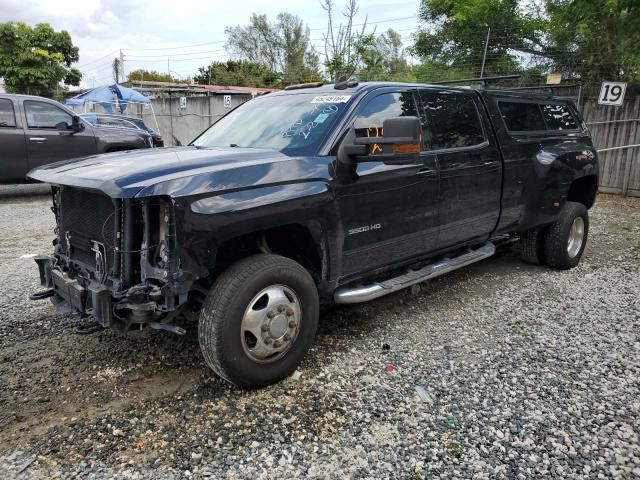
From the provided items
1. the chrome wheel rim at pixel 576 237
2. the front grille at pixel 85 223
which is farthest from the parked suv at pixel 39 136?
the chrome wheel rim at pixel 576 237

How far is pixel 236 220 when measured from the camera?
2.83 meters

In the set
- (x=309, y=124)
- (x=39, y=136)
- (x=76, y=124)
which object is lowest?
(x=39, y=136)

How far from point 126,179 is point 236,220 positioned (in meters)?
0.61

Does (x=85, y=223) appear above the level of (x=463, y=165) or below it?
below

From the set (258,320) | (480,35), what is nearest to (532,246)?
(258,320)

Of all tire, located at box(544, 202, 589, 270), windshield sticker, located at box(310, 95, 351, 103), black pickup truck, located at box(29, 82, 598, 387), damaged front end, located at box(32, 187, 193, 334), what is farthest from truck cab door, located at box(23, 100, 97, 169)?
tire, located at box(544, 202, 589, 270)

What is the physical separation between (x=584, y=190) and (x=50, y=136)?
913cm

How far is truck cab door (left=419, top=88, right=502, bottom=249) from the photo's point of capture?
4195 millimetres

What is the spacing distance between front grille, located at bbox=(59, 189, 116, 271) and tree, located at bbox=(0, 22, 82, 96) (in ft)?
116

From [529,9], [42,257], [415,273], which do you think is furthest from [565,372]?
[529,9]

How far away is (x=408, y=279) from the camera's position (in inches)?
158

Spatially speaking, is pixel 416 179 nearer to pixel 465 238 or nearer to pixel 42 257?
pixel 465 238

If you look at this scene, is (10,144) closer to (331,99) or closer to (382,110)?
(331,99)

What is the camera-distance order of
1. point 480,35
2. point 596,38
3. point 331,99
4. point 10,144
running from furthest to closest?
point 480,35 < point 596,38 < point 10,144 < point 331,99
